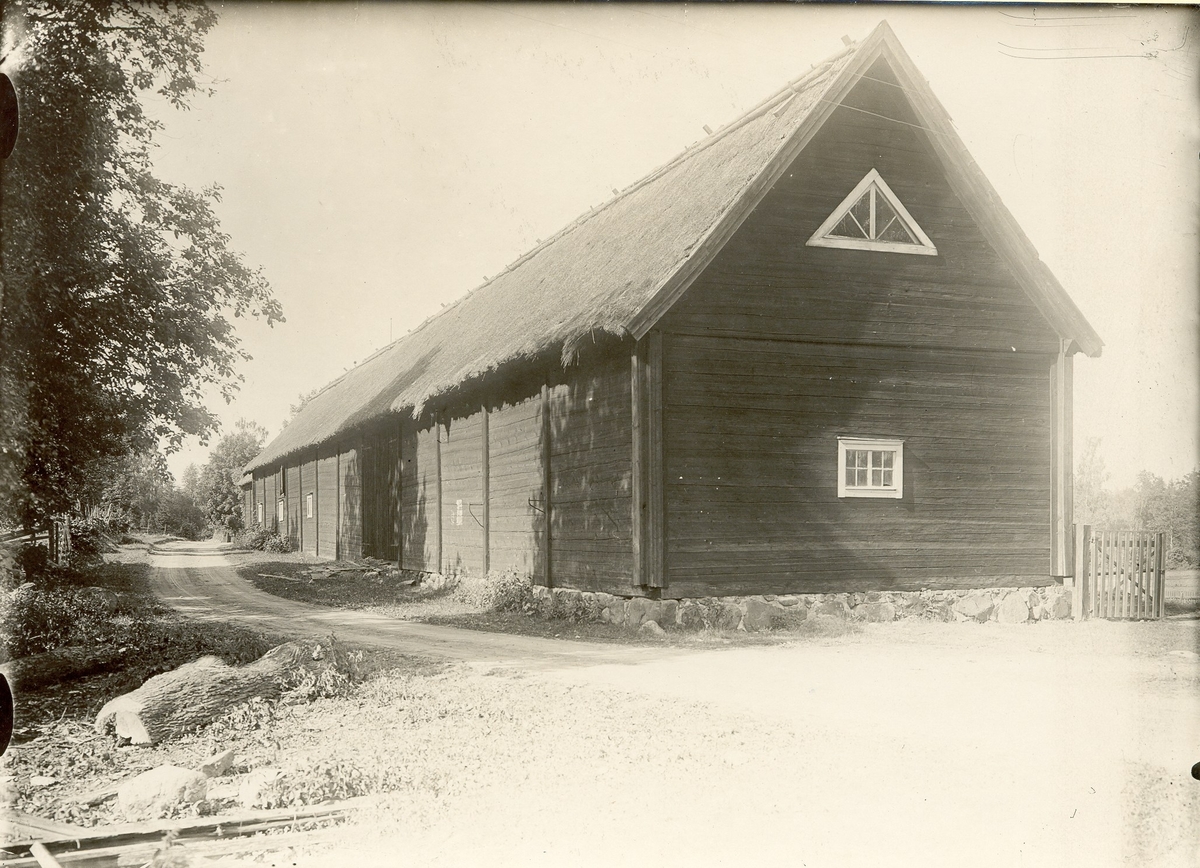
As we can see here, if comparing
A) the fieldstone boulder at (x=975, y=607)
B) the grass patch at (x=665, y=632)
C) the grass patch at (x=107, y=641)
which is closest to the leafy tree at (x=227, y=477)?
the grass patch at (x=107, y=641)

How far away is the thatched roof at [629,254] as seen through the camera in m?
12.5

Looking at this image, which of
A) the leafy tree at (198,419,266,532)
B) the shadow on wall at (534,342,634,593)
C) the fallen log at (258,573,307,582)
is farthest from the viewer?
the leafy tree at (198,419,266,532)

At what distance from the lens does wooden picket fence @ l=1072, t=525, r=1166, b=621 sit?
529 inches

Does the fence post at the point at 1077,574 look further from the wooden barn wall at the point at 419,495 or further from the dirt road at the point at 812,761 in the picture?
the wooden barn wall at the point at 419,495

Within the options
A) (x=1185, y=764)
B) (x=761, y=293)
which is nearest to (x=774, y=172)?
(x=761, y=293)

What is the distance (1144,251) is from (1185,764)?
351 cm

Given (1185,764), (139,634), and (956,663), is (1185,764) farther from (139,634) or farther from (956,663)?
(139,634)

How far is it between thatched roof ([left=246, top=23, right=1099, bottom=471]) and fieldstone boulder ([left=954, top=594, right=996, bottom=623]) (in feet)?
18.8

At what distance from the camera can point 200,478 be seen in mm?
44094

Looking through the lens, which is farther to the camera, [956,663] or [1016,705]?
[956,663]

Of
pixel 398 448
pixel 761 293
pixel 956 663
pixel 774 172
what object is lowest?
pixel 956 663

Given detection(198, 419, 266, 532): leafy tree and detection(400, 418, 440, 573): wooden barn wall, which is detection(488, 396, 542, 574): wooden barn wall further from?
detection(198, 419, 266, 532): leafy tree

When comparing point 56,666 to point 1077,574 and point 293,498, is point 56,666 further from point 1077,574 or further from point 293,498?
point 293,498

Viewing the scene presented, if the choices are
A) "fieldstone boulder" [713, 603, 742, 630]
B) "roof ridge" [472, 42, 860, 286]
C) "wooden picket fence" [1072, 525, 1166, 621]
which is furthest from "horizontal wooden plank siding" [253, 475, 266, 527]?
"wooden picket fence" [1072, 525, 1166, 621]
